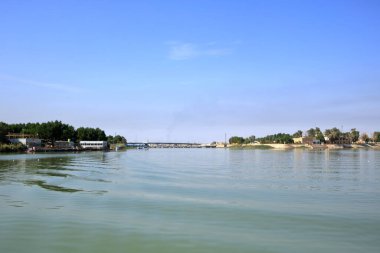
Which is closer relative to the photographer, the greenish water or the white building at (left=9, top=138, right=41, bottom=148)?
the greenish water

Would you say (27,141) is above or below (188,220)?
above

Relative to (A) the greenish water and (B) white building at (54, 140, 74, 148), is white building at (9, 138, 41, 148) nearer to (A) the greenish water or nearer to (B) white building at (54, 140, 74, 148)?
(B) white building at (54, 140, 74, 148)

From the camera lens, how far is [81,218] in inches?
785

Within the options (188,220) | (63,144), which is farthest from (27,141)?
(188,220)

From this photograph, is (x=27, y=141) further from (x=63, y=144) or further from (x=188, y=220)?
(x=188, y=220)

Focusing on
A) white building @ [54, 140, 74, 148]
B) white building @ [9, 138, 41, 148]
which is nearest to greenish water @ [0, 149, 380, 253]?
white building @ [9, 138, 41, 148]

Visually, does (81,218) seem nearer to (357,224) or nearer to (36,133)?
(357,224)

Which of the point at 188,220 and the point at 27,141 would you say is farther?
the point at 27,141

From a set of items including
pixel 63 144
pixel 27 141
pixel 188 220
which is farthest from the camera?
pixel 63 144

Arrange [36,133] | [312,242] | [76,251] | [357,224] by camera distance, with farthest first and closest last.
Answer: [36,133], [357,224], [312,242], [76,251]

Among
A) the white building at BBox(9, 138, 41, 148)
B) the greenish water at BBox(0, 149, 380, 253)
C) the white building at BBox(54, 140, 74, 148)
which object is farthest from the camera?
the white building at BBox(54, 140, 74, 148)

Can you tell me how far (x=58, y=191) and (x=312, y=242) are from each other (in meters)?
21.6

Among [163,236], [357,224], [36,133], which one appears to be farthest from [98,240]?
[36,133]

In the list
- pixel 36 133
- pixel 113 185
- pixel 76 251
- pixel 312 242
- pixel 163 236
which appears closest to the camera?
pixel 76 251
